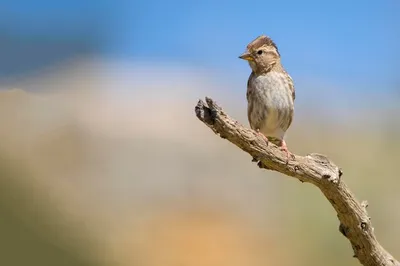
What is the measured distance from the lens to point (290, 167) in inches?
121

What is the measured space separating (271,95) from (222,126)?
3.35 ft

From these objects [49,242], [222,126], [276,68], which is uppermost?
[276,68]

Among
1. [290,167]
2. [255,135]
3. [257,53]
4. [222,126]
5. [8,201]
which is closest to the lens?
[222,126]

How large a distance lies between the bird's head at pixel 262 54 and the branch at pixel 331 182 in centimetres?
69

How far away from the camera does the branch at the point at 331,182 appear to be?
2.91 metres

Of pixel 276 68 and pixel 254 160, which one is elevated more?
pixel 276 68

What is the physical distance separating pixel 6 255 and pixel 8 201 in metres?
0.64

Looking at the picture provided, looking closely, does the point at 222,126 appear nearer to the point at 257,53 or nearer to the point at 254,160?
the point at 254,160

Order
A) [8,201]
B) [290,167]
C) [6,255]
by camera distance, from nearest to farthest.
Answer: [290,167] → [6,255] → [8,201]

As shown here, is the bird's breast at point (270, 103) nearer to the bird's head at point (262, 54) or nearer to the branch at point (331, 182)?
A: the bird's head at point (262, 54)

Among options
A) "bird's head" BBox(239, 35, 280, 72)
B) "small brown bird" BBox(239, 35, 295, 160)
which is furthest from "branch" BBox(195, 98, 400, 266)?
"bird's head" BBox(239, 35, 280, 72)

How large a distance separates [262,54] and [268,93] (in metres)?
0.21

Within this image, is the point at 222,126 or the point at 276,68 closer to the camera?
the point at 222,126

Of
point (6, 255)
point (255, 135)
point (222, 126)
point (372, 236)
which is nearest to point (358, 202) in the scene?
point (372, 236)
